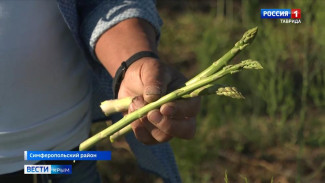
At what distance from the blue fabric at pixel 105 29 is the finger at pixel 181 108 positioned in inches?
12.9

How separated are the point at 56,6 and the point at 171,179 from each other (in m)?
0.49

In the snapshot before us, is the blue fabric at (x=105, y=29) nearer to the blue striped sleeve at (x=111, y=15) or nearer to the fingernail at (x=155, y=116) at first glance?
the blue striped sleeve at (x=111, y=15)

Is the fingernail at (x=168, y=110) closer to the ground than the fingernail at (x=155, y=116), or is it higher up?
higher up

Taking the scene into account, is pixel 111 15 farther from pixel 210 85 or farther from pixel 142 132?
pixel 210 85

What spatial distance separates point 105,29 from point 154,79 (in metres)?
0.29

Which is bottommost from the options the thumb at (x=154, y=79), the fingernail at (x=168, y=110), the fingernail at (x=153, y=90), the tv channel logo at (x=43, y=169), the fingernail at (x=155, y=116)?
the tv channel logo at (x=43, y=169)

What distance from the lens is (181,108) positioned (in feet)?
3.15

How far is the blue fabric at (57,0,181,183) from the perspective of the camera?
124 cm

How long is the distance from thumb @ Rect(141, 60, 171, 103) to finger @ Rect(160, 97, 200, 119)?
0.02 meters

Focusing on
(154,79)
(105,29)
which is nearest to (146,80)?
(154,79)

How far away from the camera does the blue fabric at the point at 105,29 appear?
124 centimetres

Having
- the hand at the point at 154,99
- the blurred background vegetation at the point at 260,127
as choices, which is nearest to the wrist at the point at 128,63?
the hand at the point at 154,99

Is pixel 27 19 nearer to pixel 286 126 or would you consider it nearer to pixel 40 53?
pixel 40 53

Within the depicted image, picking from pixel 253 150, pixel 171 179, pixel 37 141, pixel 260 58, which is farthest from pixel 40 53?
pixel 253 150
